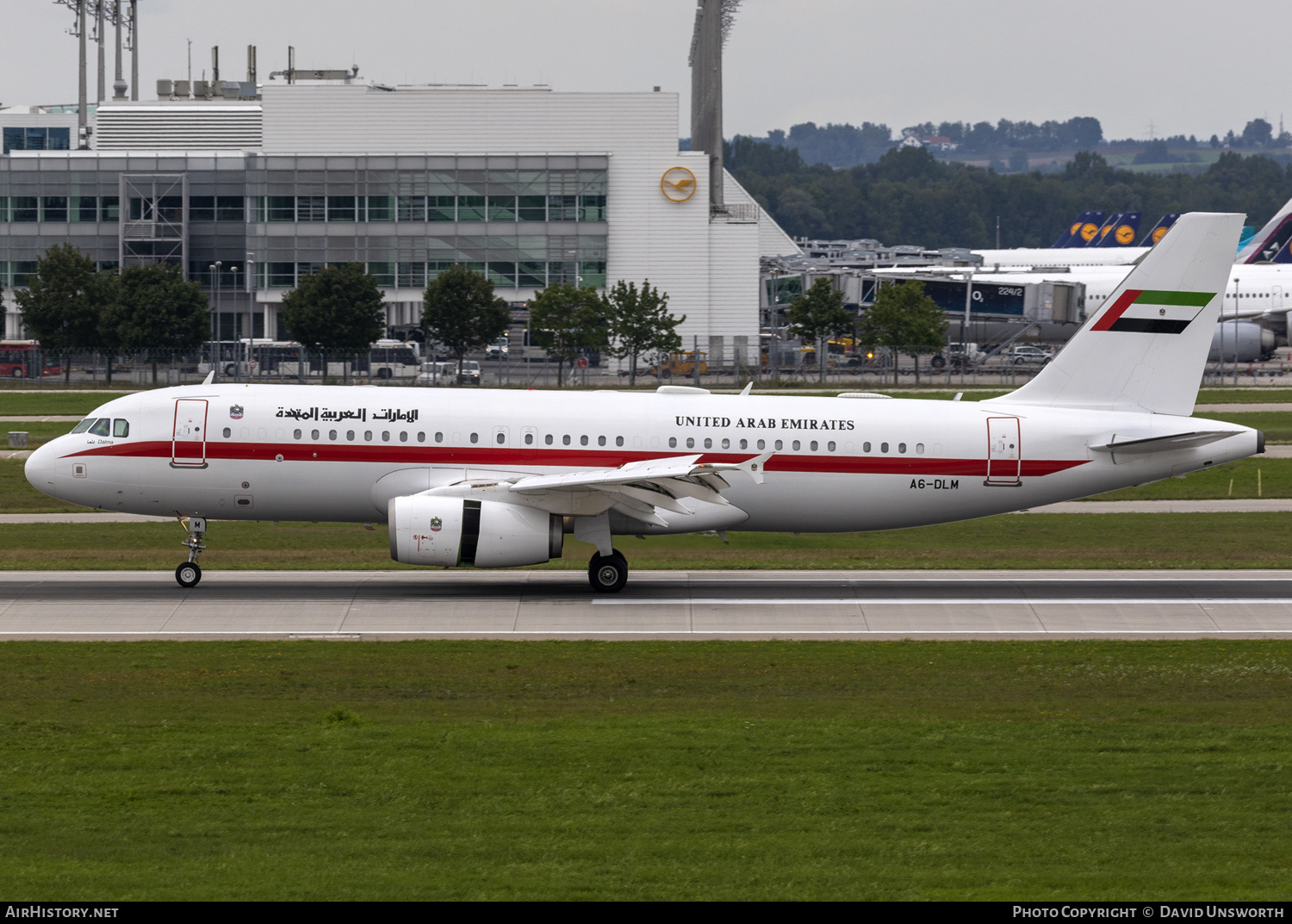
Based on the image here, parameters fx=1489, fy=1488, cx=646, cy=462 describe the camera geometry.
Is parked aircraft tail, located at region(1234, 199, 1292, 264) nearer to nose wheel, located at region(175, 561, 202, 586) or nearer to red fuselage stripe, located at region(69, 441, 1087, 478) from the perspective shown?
red fuselage stripe, located at region(69, 441, 1087, 478)

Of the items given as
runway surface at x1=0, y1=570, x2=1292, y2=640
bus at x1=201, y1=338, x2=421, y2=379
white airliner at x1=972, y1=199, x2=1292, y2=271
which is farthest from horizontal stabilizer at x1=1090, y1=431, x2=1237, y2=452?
white airliner at x1=972, y1=199, x2=1292, y2=271

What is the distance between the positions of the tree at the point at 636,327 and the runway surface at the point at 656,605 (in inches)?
2540

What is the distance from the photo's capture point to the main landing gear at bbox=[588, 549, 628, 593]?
30625 millimetres

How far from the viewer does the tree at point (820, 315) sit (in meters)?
102

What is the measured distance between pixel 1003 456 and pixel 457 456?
11522mm

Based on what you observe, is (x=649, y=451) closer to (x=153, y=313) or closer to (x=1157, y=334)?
(x=1157, y=334)

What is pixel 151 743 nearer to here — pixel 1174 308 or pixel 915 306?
pixel 1174 308

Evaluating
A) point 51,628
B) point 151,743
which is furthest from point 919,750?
point 51,628

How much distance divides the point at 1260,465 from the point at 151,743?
4477 centimetres

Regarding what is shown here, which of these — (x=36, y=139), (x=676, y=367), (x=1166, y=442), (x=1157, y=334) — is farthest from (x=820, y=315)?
(x=36, y=139)

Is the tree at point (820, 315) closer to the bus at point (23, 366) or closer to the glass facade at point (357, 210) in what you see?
the glass facade at point (357, 210)

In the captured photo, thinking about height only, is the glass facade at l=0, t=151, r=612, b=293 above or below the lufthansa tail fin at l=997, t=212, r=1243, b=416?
above

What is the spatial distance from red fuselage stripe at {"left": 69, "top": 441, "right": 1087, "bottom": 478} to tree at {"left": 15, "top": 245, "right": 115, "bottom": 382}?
2844 inches

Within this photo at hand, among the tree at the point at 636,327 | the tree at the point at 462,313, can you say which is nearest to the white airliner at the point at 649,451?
the tree at the point at 636,327
